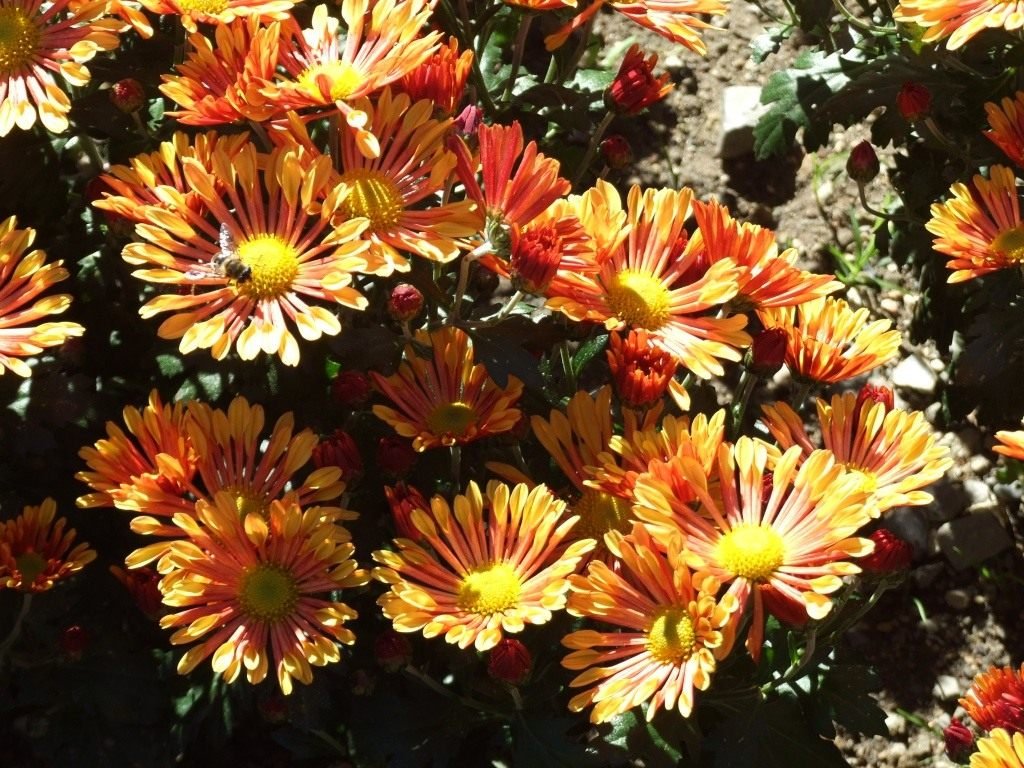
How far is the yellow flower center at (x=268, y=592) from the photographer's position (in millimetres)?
1759

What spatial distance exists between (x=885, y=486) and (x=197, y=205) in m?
1.11

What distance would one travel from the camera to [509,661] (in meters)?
1.71

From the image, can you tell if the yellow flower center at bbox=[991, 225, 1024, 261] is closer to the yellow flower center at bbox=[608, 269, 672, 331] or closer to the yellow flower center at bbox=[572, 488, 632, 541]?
the yellow flower center at bbox=[608, 269, 672, 331]

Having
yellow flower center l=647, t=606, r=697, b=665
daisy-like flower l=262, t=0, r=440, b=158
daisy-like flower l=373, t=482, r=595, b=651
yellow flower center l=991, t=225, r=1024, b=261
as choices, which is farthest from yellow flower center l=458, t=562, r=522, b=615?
yellow flower center l=991, t=225, r=1024, b=261

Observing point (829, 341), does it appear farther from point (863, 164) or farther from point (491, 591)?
point (491, 591)

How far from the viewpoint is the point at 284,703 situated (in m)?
1.88

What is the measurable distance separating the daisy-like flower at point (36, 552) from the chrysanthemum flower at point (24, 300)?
0.23 metres

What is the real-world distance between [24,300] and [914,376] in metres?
1.98

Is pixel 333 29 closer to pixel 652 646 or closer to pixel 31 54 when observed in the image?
pixel 31 54

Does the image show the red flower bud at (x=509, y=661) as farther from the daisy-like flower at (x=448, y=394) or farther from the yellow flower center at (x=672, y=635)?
the daisy-like flower at (x=448, y=394)

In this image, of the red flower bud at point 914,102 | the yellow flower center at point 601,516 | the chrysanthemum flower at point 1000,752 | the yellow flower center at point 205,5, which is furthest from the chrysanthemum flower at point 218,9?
the chrysanthemum flower at point 1000,752

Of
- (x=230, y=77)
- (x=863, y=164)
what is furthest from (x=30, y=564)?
(x=863, y=164)

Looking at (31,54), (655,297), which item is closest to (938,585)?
(655,297)

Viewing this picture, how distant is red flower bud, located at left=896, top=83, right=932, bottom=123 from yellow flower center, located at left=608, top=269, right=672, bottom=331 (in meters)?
0.66
